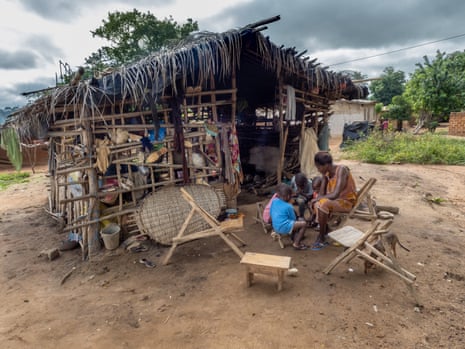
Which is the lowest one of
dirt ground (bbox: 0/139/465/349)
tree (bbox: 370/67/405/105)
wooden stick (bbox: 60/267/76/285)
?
wooden stick (bbox: 60/267/76/285)

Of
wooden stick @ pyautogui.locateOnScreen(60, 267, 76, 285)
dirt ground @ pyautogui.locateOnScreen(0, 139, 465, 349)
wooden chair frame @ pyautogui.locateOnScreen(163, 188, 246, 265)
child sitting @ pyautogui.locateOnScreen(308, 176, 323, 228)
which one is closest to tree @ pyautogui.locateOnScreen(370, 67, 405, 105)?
dirt ground @ pyautogui.locateOnScreen(0, 139, 465, 349)

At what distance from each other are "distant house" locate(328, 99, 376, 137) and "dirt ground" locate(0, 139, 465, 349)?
16.1m

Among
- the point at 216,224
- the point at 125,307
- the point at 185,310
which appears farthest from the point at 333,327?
the point at 125,307

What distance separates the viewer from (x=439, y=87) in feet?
56.0

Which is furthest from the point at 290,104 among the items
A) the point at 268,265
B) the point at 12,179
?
the point at 12,179

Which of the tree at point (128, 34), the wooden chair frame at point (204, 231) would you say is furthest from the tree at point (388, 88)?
the wooden chair frame at point (204, 231)

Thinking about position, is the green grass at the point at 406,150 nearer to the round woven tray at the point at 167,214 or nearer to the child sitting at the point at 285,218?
the child sitting at the point at 285,218

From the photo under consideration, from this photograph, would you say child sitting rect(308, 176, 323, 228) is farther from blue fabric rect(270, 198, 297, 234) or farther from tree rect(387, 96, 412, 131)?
tree rect(387, 96, 412, 131)

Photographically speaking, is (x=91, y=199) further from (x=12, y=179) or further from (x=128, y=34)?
(x=128, y=34)

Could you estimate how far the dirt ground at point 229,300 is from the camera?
2393 mm

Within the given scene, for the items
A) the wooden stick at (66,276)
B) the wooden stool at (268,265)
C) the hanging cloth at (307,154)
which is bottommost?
the wooden stick at (66,276)

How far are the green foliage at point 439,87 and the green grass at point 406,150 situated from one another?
19.2 feet

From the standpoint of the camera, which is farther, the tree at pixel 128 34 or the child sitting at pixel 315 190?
the tree at pixel 128 34

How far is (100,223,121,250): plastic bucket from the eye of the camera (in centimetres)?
434
